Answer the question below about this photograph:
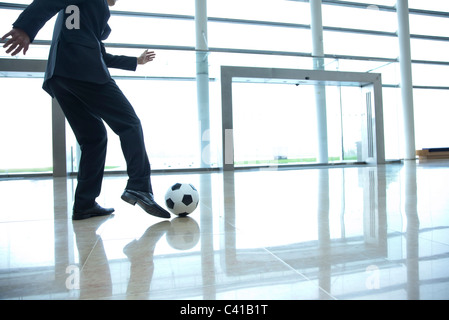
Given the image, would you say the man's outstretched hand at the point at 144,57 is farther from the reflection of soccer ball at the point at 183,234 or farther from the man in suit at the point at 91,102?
the reflection of soccer ball at the point at 183,234

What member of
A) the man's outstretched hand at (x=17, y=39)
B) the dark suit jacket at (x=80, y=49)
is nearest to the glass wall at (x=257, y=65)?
the dark suit jacket at (x=80, y=49)

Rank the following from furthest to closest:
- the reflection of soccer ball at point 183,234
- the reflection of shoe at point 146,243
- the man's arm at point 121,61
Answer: the man's arm at point 121,61
the reflection of soccer ball at point 183,234
the reflection of shoe at point 146,243

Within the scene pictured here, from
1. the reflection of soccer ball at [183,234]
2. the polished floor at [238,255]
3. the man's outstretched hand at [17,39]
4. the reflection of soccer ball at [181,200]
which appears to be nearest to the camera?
the polished floor at [238,255]

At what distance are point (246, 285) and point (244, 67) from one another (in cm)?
876

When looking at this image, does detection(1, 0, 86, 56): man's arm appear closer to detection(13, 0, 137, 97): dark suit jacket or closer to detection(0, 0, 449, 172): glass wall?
detection(13, 0, 137, 97): dark suit jacket

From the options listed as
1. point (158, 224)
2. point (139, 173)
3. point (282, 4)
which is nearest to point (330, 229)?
point (158, 224)

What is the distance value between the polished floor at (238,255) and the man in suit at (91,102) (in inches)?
7.8

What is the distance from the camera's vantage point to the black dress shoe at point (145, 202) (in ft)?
7.30

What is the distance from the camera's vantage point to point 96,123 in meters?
2.46

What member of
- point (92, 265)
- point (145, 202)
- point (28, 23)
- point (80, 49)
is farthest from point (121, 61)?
point (92, 265)

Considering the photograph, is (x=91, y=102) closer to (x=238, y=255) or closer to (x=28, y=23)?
(x=28, y=23)

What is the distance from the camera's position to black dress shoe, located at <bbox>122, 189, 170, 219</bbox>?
222cm

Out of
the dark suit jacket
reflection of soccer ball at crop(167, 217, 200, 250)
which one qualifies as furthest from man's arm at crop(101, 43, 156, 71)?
reflection of soccer ball at crop(167, 217, 200, 250)

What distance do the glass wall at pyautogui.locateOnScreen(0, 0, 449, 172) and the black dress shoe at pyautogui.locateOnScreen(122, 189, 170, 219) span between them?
22.4ft
